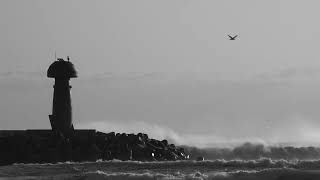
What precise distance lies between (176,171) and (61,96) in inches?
1136

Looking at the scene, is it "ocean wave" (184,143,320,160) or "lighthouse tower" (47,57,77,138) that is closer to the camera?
"lighthouse tower" (47,57,77,138)

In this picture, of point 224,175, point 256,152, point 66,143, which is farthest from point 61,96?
point 224,175

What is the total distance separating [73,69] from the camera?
83688mm

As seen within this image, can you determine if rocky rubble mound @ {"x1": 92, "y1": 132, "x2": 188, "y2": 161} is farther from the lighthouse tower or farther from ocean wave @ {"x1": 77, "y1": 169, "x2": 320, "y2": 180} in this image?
ocean wave @ {"x1": 77, "y1": 169, "x2": 320, "y2": 180}

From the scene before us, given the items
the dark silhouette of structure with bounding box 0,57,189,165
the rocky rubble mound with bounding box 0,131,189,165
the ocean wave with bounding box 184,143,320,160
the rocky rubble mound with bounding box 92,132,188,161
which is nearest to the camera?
the rocky rubble mound with bounding box 0,131,189,165

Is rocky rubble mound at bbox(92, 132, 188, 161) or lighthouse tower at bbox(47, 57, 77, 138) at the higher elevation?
lighthouse tower at bbox(47, 57, 77, 138)

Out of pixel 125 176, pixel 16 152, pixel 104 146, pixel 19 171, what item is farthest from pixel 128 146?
pixel 125 176

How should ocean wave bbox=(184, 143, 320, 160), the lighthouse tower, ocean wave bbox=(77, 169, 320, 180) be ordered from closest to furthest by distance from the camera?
ocean wave bbox=(77, 169, 320, 180) < the lighthouse tower < ocean wave bbox=(184, 143, 320, 160)

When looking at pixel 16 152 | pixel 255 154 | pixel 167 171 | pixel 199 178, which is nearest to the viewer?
pixel 199 178

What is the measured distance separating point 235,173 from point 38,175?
10778 millimetres

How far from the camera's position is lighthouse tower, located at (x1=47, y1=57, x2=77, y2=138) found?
82.7 m

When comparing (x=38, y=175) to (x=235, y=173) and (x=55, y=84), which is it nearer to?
(x=235, y=173)

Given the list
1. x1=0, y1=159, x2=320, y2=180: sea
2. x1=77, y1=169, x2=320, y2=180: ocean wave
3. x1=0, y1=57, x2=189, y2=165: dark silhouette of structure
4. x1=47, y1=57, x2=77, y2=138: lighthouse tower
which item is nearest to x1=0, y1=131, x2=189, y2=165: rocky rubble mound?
x1=0, y1=57, x2=189, y2=165: dark silhouette of structure

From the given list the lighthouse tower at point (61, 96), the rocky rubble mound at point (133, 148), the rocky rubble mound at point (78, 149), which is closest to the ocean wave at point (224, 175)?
the rocky rubble mound at point (78, 149)
